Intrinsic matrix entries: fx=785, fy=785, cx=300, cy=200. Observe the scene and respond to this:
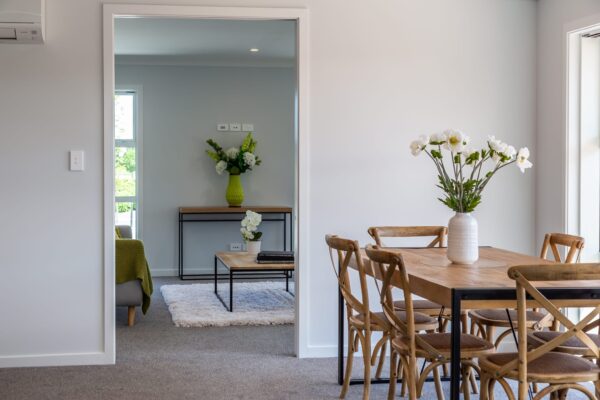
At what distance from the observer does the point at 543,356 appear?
2.94m

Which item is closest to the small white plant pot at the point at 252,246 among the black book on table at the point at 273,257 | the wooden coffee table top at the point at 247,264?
the wooden coffee table top at the point at 247,264

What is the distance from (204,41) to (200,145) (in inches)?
63.4

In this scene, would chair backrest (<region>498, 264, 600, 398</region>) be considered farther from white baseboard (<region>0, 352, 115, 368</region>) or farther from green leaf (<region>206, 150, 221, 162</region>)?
green leaf (<region>206, 150, 221, 162</region>)

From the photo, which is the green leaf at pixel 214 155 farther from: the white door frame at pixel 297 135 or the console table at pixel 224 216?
the white door frame at pixel 297 135

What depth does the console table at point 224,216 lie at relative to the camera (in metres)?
8.77

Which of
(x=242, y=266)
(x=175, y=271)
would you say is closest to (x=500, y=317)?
(x=242, y=266)

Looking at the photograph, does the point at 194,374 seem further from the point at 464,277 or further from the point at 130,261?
the point at 464,277

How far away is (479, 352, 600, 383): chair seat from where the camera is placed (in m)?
2.71

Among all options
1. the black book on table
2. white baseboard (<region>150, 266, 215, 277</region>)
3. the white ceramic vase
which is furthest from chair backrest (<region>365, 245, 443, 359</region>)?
white baseboard (<region>150, 266, 215, 277</region>)

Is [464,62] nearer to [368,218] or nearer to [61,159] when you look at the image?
[368,218]

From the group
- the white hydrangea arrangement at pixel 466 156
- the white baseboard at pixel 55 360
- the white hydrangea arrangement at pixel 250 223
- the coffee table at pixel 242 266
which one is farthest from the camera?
the white hydrangea arrangement at pixel 250 223

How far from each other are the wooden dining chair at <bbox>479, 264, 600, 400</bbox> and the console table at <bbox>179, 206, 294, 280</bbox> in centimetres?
601

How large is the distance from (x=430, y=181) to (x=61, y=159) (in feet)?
7.43

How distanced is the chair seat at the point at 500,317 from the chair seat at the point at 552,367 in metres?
0.75
